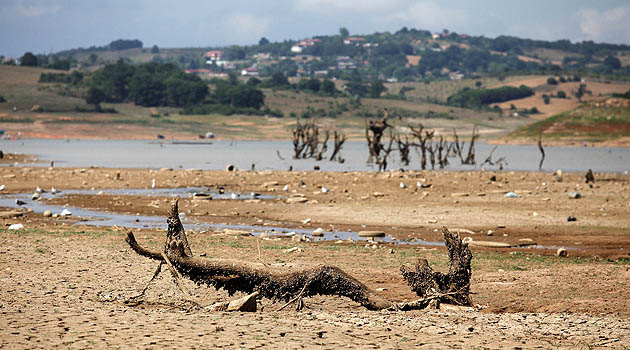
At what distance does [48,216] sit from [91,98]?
112 m

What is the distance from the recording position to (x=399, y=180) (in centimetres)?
3238

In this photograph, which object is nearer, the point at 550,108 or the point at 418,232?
the point at 418,232

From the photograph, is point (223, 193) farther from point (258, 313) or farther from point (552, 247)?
point (258, 313)

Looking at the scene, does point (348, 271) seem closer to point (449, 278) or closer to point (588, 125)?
point (449, 278)

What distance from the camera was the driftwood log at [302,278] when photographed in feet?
32.0

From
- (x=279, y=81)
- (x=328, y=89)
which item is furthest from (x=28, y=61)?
(x=328, y=89)

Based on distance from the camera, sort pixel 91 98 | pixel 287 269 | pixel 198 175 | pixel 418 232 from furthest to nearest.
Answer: pixel 91 98
pixel 198 175
pixel 418 232
pixel 287 269

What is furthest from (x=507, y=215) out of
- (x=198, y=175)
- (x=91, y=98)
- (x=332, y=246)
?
(x=91, y=98)

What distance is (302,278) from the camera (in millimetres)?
9742

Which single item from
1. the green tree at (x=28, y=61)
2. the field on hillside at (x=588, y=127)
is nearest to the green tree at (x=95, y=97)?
the green tree at (x=28, y=61)

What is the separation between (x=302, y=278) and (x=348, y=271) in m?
3.26

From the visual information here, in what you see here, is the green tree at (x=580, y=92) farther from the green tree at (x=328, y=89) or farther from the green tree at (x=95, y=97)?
the green tree at (x=95, y=97)

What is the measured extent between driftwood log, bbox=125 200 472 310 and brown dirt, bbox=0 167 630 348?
0.26m

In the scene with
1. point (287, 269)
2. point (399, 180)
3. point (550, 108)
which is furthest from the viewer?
point (550, 108)
